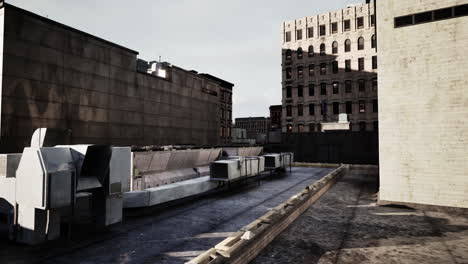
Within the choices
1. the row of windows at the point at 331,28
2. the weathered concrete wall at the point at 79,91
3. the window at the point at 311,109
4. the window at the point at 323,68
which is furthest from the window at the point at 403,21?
the row of windows at the point at 331,28

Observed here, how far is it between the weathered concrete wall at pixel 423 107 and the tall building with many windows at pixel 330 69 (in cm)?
2899

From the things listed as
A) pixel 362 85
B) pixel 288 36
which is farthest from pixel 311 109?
pixel 288 36

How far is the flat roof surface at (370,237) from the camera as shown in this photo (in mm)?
6461

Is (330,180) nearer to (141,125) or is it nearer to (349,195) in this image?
(349,195)

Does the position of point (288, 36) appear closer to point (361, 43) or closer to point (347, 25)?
point (347, 25)

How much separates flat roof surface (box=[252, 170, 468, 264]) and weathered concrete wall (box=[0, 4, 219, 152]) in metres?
15.3

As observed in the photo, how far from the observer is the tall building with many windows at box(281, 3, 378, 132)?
127 ft

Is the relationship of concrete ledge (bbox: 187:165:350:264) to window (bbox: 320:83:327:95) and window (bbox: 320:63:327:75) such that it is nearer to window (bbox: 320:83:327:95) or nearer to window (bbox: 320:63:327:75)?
window (bbox: 320:83:327:95)

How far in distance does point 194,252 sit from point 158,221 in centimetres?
329

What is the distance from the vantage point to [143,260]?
6238mm

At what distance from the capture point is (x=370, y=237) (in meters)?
7.81

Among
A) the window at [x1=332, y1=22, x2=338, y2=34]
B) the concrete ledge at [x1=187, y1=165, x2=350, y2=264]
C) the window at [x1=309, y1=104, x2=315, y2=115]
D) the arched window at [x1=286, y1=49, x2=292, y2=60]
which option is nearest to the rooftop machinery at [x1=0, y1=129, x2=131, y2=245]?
the concrete ledge at [x1=187, y1=165, x2=350, y2=264]

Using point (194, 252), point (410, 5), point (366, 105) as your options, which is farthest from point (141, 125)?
point (366, 105)

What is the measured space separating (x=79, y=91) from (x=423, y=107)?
20.0 meters
